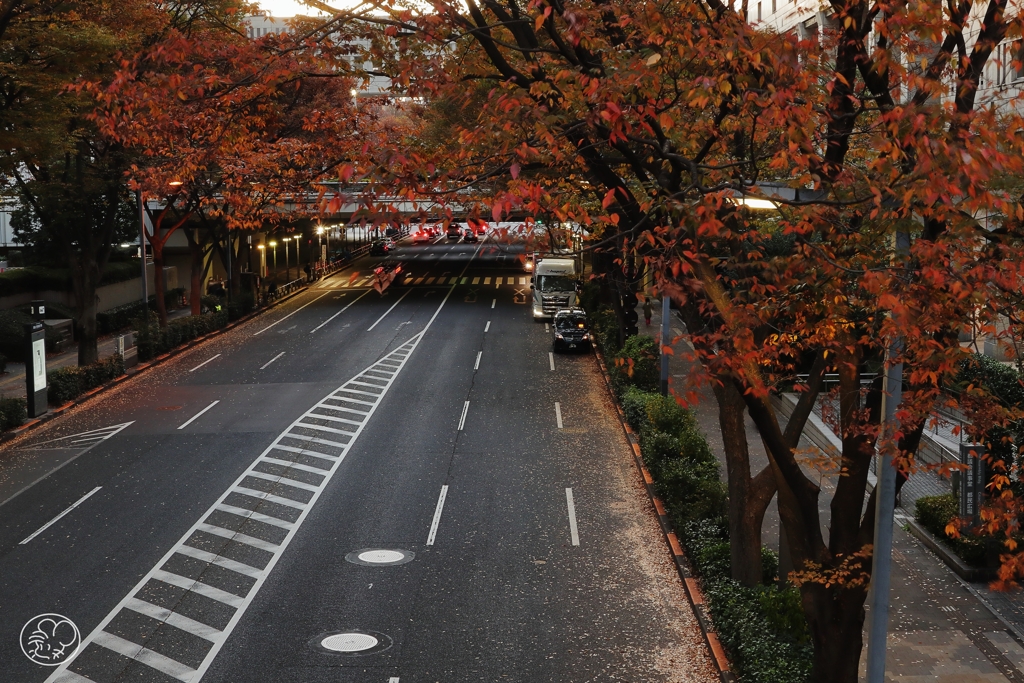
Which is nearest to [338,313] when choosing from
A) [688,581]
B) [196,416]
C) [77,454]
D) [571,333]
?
[571,333]

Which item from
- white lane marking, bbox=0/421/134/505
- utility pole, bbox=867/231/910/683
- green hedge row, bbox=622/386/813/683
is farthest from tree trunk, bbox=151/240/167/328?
utility pole, bbox=867/231/910/683

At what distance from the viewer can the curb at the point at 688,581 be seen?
13423mm

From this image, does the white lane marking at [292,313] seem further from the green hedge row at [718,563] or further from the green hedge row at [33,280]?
the green hedge row at [718,563]

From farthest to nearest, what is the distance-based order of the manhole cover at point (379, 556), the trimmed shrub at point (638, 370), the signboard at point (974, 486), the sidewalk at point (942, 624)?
the trimmed shrub at point (638, 370) → the manhole cover at point (379, 556) → the signboard at point (974, 486) → the sidewalk at point (942, 624)

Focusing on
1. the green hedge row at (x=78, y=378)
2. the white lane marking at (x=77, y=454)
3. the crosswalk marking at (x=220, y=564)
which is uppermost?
the green hedge row at (x=78, y=378)

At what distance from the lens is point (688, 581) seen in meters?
16.3

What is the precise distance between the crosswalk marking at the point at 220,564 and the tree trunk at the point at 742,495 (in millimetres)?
7426

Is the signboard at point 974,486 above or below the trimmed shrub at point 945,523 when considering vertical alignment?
above

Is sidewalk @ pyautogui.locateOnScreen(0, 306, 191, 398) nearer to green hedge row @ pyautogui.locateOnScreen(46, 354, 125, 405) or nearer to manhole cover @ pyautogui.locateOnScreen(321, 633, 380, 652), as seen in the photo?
green hedge row @ pyautogui.locateOnScreen(46, 354, 125, 405)

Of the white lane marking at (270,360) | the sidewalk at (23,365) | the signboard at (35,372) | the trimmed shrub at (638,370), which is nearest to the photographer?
the signboard at (35,372)

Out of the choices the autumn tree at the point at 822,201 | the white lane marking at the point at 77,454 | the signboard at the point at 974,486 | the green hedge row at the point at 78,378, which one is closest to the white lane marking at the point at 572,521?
the signboard at the point at 974,486

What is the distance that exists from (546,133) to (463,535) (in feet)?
34.5

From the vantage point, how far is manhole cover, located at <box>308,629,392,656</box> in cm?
1356

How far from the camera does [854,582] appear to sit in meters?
10.1
